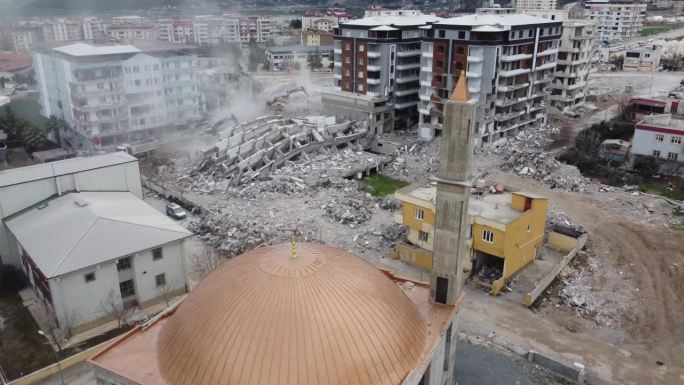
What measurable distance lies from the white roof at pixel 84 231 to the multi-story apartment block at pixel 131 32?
2147 inches

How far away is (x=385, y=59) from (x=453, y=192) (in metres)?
32.8

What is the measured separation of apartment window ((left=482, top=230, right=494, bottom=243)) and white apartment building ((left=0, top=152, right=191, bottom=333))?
12.9 metres

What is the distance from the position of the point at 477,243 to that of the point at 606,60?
7572 cm

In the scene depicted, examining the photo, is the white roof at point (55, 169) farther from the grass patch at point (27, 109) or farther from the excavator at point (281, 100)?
the excavator at point (281, 100)

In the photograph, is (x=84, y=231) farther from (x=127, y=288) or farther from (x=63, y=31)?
(x=63, y=31)

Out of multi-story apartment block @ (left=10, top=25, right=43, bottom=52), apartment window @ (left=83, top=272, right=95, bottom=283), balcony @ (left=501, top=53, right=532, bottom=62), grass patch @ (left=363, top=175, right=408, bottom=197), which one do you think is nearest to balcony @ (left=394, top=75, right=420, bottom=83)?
balcony @ (left=501, top=53, right=532, bottom=62)

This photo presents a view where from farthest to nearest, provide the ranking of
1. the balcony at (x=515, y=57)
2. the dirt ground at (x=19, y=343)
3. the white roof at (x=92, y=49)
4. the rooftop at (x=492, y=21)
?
the white roof at (x=92, y=49)
the rooftop at (x=492, y=21)
the balcony at (x=515, y=57)
the dirt ground at (x=19, y=343)

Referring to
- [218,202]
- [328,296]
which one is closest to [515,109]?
[218,202]

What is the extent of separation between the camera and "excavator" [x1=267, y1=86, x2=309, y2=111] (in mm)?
60300

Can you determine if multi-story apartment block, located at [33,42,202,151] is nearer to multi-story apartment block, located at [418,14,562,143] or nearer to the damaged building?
multi-story apartment block, located at [418,14,562,143]

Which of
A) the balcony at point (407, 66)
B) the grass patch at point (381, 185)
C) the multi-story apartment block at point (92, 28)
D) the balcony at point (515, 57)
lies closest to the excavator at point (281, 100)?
the balcony at point (407, 66)

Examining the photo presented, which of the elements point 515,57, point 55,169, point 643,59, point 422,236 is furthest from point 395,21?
point 643,59

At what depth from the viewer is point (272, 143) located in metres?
39.8

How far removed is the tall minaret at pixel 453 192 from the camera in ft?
52.1
